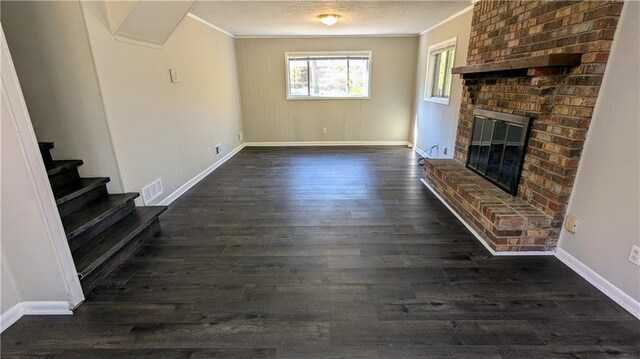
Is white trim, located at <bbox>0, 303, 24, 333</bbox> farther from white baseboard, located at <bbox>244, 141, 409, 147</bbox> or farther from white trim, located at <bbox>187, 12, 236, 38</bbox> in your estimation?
white baseboard, located at <bbox>244, 141, 409, 147</bbox>

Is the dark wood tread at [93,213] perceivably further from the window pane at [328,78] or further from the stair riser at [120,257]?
the window pane at [328,78]

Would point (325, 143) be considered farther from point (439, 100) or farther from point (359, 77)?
point (439, 100)

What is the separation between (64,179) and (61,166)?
0.40ft

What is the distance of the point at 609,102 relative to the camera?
6.49ft

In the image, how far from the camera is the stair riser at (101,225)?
7.41ft

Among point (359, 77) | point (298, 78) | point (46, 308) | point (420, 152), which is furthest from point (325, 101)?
point (46, 308)

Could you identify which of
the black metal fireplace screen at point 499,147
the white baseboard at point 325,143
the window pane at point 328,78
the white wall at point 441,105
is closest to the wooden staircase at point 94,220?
the black metal fireplace screen at point 499,147

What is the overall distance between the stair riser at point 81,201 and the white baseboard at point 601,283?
3938 mm

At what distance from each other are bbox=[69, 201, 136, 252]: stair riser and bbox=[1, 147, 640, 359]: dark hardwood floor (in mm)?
365

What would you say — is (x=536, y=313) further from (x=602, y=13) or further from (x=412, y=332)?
(x=602, y=13)

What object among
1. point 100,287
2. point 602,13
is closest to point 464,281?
point 602,13

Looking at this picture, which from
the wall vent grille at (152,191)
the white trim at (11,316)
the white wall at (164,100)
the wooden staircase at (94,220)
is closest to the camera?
the white trim at (11,316)

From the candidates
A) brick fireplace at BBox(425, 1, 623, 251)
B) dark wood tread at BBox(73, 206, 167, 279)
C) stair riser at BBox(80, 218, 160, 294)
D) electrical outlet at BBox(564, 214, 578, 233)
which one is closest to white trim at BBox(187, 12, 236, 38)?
dark wood tread at BBox(73, 206, 167, 279)

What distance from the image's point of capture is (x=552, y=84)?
2350 millimetres
